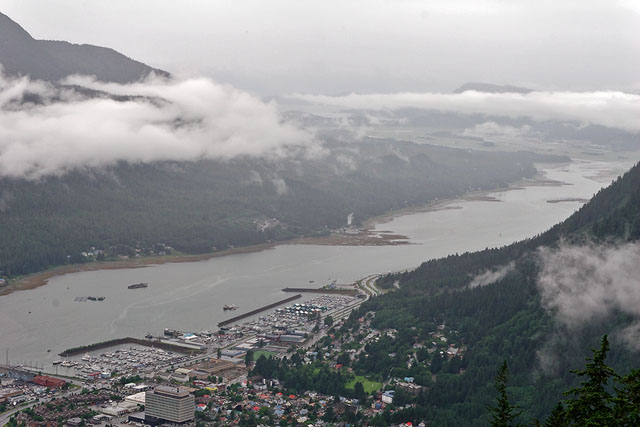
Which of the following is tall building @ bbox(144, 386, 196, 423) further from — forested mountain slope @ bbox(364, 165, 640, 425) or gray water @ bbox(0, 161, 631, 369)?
gray water @ bbox(0, 161, 631, 369)

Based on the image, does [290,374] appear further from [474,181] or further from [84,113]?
[474,181]

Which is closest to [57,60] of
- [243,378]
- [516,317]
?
[243,378]

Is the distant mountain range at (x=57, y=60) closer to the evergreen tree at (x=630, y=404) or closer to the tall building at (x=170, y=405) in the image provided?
the tall building at (x=170, y=405)

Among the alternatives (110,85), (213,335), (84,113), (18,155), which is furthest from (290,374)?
(110,85)

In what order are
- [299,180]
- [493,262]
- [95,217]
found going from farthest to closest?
[299,180] < [95,217] < [493,262]

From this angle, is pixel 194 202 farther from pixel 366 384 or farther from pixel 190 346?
pixel 366 384
